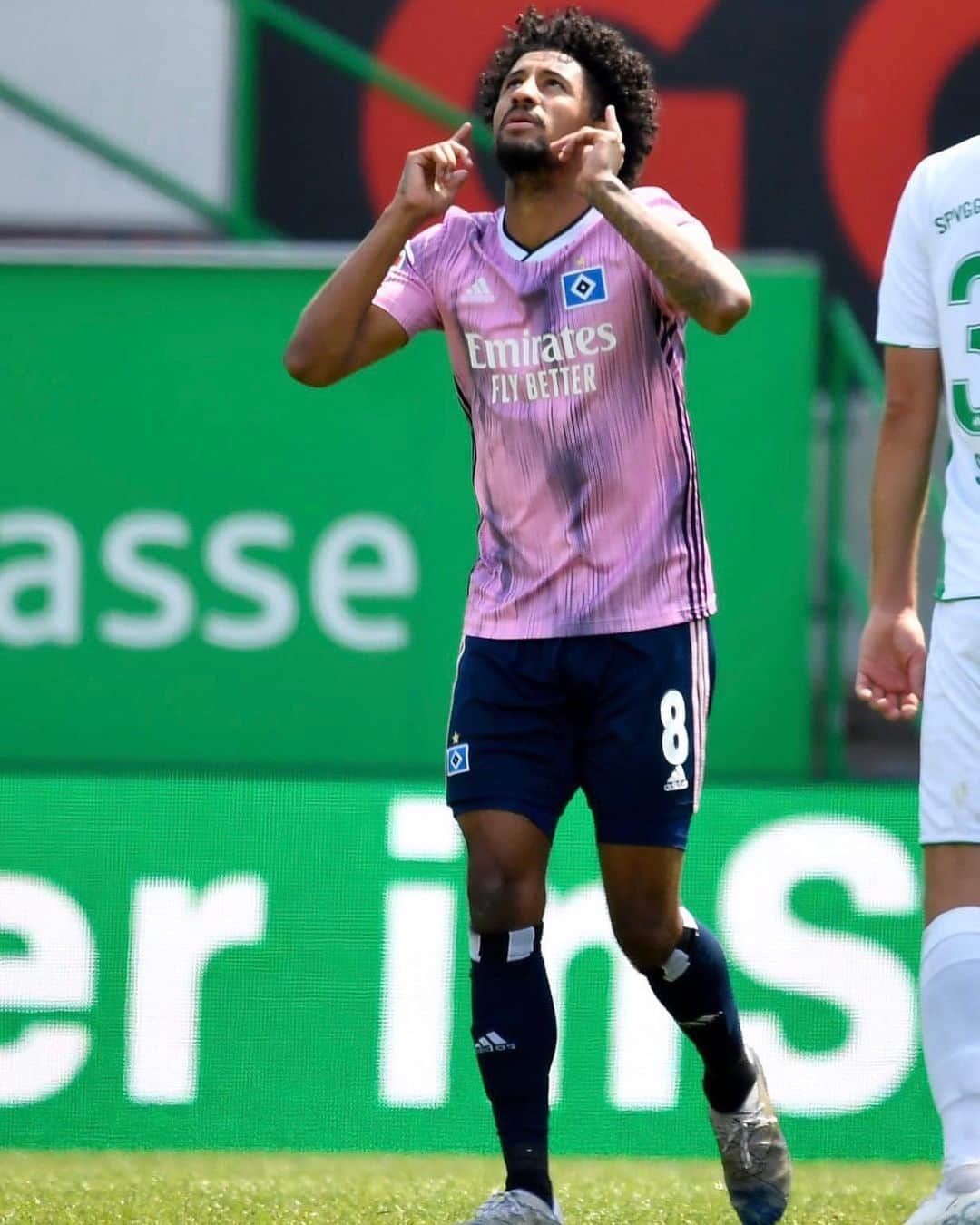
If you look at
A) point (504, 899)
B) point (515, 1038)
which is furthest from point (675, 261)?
point (515, 1038)

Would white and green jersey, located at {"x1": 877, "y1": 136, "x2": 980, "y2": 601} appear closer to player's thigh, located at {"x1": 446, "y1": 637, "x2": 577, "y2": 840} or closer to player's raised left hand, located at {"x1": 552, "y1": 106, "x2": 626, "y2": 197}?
player's raised left hand, located at {"x1": 552, "y1": 106, "x2": 626, "y2": 197}

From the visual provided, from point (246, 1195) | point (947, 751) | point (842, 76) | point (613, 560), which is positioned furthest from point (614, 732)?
point (842, 76)

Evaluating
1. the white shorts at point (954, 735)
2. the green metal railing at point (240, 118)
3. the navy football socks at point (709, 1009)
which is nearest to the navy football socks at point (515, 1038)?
the navy football socks at point (709, 1009)

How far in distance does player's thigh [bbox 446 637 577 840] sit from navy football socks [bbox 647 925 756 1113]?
395 millimetres

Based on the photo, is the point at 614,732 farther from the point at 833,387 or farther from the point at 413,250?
the point at 833,387

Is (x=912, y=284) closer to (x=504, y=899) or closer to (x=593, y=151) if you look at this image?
(x=593, y=151)

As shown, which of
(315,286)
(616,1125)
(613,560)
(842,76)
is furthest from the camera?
(842,76)

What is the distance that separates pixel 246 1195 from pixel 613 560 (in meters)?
1.61

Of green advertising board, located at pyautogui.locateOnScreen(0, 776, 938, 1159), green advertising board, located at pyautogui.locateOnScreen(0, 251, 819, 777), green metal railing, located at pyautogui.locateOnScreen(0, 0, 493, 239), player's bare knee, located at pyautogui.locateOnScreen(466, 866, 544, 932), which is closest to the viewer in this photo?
player's bare knee, located at pyautogui.locateOnScreen(466, 866, 544, 932)

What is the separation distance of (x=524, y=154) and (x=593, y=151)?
0.20 m

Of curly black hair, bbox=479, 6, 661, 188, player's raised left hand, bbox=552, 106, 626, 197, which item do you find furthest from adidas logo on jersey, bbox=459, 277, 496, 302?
curly black hair, bbox=479, 6, 661, 188

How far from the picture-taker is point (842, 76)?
31.3 ft

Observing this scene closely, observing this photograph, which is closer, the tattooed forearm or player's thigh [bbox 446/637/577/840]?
the tattooed forearm

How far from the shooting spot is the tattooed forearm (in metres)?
3.98
